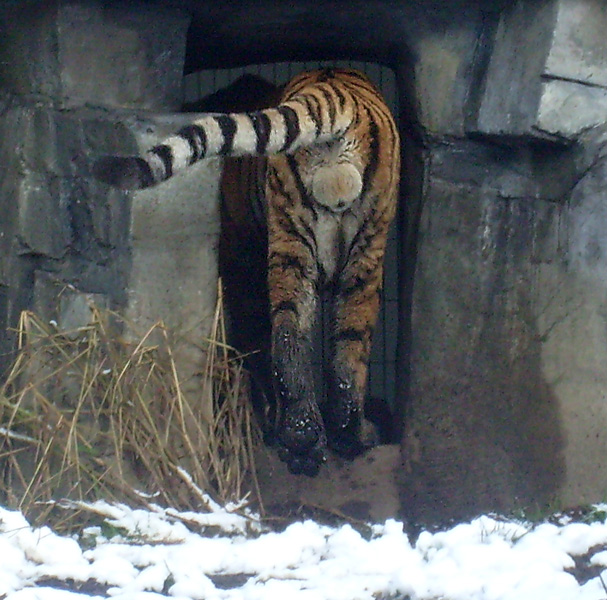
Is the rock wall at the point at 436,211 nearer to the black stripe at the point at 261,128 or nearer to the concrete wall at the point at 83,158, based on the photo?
the concrete wall at the point at 83,158

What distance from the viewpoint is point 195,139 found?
3617mm

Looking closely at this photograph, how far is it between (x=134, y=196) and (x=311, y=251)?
781 millimetres

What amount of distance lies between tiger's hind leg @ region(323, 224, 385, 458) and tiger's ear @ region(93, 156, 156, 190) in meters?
1.39

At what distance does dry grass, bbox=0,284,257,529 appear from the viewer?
157 inches

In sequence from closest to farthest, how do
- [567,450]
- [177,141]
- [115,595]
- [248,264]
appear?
[115,595]
[177,141]
[567,450]
[248,264]

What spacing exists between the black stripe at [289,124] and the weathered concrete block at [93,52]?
1.68 ft

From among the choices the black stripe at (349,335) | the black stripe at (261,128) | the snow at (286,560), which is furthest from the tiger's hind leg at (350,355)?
the black stripe at (261,128)

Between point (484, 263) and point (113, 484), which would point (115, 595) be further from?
point (484, 263)

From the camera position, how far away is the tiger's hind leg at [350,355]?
183 inches

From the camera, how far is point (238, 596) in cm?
333

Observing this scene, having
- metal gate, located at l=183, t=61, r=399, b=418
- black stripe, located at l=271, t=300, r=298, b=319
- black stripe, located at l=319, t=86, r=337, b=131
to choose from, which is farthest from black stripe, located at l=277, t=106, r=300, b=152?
metal gate, located at l=183, t=61, r=399, b=418

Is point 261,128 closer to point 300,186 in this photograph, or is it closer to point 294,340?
point 300,186

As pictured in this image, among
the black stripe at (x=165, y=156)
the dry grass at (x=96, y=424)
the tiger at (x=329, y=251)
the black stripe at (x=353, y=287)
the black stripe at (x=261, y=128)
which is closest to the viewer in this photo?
the black stripe at (x=165, y=156)

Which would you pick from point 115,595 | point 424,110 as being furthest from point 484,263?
point 115,595
